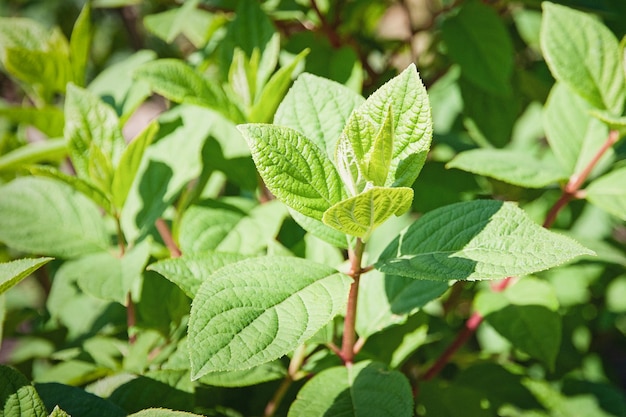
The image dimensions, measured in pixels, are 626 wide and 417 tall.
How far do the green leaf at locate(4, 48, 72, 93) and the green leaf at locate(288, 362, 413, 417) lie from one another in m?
0.95

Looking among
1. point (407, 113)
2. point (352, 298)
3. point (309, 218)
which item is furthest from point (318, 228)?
point (407, 113)

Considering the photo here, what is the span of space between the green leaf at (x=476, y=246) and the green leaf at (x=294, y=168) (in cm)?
13

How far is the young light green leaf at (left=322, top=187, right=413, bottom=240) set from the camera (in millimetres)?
726

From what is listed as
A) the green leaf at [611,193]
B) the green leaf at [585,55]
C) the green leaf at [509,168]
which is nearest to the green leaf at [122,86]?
the green leaf at [509,168]

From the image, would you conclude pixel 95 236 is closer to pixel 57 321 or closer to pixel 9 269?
pixel 9 269

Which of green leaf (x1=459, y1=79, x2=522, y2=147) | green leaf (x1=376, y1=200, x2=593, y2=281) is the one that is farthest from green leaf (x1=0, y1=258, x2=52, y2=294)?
green leaf (x1=459, y1=79, x2=522, y2=147)

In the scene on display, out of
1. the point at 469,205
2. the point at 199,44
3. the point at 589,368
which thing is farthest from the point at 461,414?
the point at 199,44

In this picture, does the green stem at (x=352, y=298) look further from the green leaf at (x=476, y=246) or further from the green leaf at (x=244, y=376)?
the green leaf at (x=244, y=376)

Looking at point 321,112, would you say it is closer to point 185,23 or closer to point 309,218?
point 309,218

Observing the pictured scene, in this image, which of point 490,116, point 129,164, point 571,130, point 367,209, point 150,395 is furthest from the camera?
→ point 490,116

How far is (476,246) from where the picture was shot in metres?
0.78

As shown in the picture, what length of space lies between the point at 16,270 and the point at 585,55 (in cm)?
109

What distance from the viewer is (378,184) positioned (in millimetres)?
811

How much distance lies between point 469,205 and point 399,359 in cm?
42
